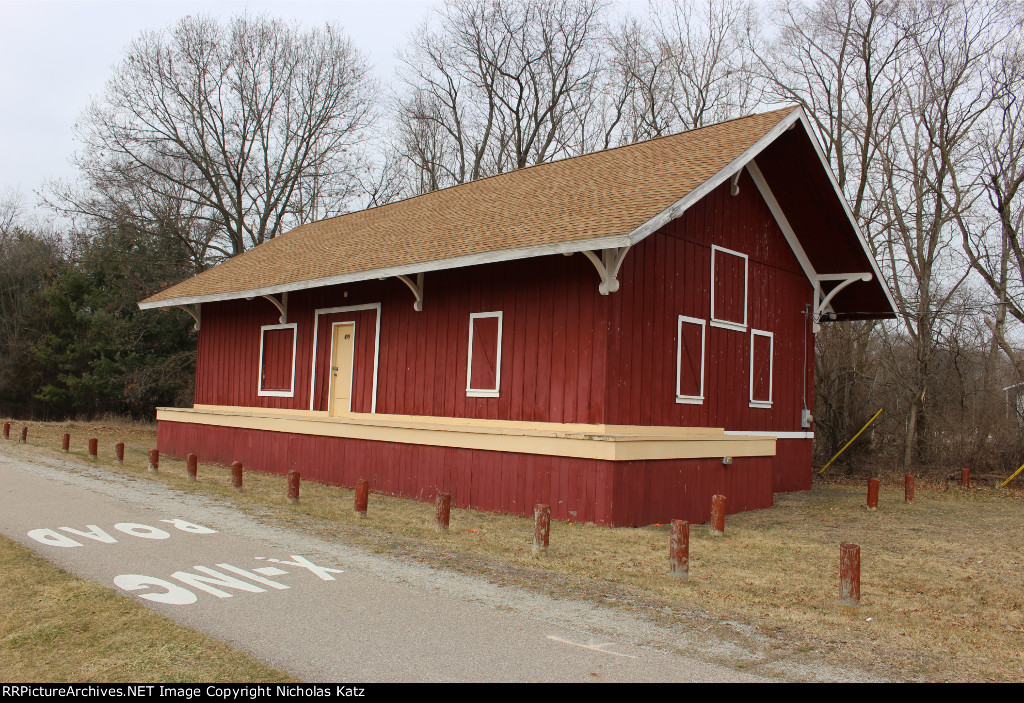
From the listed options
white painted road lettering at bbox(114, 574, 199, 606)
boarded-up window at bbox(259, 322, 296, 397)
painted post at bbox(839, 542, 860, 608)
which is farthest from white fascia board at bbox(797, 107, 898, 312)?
white painted road lettering at bbox(114, 574, 199, 606)

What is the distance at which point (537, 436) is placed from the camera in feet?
38.1

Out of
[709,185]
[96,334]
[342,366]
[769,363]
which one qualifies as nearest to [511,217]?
[709,185]

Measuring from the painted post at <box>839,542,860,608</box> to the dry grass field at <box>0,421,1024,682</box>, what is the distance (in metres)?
0.10

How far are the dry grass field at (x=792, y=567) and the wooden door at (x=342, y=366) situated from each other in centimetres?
236

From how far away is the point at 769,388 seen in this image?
52.9ft

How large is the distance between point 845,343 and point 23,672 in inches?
876

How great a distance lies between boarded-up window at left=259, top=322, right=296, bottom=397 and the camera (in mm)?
17781

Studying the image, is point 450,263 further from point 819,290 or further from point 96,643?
A: point 819,290

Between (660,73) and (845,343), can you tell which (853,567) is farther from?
(660,73)

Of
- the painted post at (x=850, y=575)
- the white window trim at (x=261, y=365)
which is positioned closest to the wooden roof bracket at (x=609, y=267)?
the painted post at (x=850, y=575)

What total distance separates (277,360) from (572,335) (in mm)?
8482

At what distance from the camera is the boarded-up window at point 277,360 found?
58.3 ft

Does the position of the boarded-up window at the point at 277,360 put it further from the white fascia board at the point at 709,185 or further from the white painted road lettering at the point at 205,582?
the white painted road lettering at the point at 205,582
